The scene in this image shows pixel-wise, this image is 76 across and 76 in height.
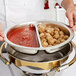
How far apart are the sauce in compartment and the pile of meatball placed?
5 cm

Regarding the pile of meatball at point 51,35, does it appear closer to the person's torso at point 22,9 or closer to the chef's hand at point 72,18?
the chef's hand at point 72,18

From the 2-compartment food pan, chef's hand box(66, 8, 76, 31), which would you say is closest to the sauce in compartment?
the 2-compartment food pan

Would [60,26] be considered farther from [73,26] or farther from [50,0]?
[50,0]

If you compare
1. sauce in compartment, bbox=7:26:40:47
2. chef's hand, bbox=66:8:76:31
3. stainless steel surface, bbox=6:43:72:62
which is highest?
chef's hand, bbox=66:8:76:31

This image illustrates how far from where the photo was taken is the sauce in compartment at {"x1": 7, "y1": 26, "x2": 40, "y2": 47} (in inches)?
41.0

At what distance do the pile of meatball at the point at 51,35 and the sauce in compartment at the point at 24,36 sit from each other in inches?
1.8

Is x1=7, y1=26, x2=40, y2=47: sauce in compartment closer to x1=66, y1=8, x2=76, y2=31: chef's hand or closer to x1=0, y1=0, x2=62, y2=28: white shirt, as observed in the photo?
x1=66, y1=8, x2=76, y2=31: chef's hand

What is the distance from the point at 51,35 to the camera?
3.71 ft

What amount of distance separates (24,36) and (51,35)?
17 centimetres

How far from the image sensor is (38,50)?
3.16 ft

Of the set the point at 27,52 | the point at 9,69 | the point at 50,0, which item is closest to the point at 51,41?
the point at 27,52

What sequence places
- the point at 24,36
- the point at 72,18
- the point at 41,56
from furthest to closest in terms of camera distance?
the point at 72,18 → the point at 24,36 → the point at 41,56

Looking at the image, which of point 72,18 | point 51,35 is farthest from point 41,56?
point 72,18

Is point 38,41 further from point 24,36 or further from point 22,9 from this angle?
point 22,9
